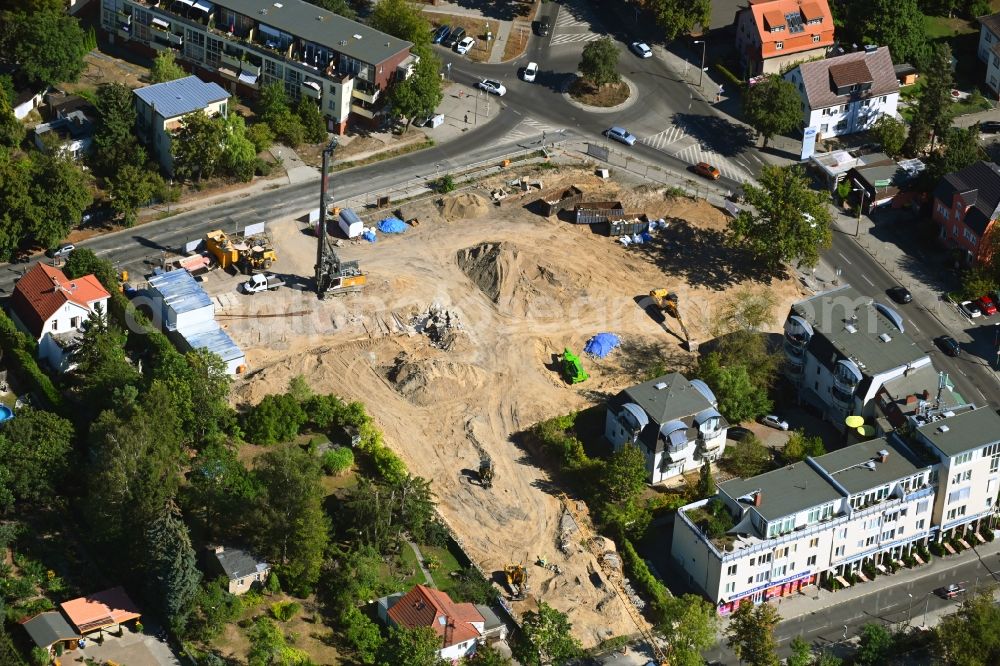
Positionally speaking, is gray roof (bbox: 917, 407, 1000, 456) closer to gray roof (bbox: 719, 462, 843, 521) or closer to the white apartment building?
the white apartment building

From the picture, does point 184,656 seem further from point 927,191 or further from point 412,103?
point 927,191

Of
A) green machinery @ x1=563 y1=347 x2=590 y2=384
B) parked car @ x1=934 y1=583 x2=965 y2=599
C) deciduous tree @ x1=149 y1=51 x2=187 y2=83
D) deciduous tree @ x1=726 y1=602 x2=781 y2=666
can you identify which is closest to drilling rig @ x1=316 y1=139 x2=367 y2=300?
green machinery @ x1=563 y1=347 x2=590 y2=384

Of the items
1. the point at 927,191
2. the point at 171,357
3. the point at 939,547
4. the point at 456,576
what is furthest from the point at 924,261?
the point at 171,357

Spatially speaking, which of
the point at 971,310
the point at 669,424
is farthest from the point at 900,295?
the point at 669,424

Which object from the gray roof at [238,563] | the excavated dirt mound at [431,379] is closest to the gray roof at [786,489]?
the excavated dirt mound at [431,379]

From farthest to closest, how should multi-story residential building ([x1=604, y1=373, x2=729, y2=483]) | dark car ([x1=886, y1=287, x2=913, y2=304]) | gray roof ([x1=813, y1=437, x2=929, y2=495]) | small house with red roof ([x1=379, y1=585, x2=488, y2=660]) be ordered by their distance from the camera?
1. dark car ([x1=886, y1=287, x2=913, y2=304])
2. multi-story residential building ([x1=604, y1=373, x2=729, y2=483])
3. gray roof ([x1=813, y1=437, x2=929, y2=495])
4. small house with red roof ([x1=379, y1=585, x2=488, y2=660])

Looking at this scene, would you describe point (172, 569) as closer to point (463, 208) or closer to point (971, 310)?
point (463, 208)
